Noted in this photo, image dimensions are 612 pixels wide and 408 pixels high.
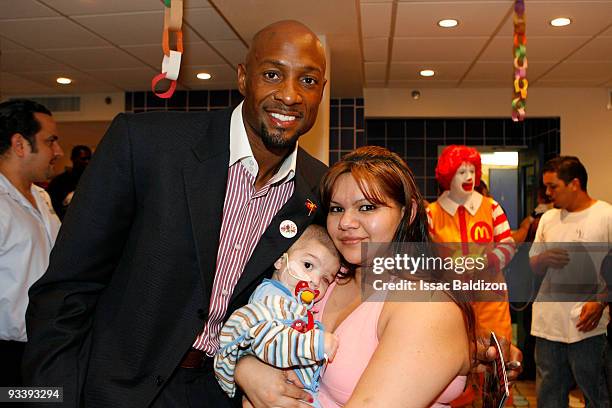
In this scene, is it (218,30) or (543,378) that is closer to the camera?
(543,378)

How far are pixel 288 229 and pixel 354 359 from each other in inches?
14.7

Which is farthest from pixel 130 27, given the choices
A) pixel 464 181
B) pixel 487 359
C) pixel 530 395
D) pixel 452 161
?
pixel 530 395

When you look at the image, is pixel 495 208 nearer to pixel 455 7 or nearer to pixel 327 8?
pixel 455 7

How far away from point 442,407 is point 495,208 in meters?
2.36

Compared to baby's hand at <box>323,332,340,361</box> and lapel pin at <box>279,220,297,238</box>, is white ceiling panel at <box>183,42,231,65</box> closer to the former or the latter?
lapel pin at <box>279,220,297,238</box>

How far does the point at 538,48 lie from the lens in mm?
4840

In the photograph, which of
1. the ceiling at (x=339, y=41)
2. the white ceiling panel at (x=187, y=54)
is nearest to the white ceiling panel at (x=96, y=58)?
the ceiling at (x=339, y=41)

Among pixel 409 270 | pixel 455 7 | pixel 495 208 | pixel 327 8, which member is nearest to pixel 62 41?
pixel 327 8

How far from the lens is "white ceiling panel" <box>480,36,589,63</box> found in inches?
181

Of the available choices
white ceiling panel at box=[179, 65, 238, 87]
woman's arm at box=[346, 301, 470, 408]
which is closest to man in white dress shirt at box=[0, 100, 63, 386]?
woman's arm at box=[346, 301, 470, 408]

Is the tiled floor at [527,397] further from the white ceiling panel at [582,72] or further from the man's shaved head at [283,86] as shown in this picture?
the man's shaved head at [283,86]

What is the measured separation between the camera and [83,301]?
134 centimetres

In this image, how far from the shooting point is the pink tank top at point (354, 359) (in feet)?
4.18

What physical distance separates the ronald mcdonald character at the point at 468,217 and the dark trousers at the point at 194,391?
6.55ft
